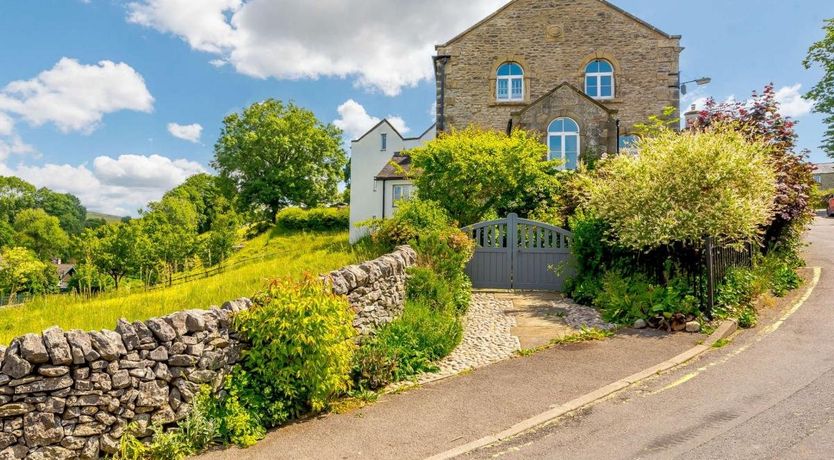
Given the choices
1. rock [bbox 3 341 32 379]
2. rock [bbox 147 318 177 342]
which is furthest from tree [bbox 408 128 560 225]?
rock [bbox 3 341 32 379]

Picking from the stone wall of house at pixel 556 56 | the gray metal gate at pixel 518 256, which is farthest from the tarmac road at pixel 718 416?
the stone wall of house at pixel 556 56

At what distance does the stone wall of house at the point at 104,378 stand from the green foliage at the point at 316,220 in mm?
34667

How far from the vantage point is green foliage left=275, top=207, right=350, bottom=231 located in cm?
4047

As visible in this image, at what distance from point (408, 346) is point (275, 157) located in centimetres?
4061

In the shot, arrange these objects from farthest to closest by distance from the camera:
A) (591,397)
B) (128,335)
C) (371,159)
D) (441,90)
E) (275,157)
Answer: (275,157)
(371,159)
(441,90)
(591,397)
(128,335)

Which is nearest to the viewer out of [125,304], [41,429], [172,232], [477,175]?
[41,429]

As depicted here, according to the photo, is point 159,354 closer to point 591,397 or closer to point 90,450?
point 90,450

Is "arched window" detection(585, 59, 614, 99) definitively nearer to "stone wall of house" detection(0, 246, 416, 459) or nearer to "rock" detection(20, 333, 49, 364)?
"stone wall of house" detection(0, 246, 416, 459)

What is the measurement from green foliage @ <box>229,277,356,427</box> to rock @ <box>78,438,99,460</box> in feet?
4.56

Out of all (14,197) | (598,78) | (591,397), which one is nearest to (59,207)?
(14,197)

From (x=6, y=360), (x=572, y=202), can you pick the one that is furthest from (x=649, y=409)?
(x=572, y=202)

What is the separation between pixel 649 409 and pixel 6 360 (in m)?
6.85

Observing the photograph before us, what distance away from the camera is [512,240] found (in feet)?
42.0

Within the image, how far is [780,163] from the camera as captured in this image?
40.1 ft
